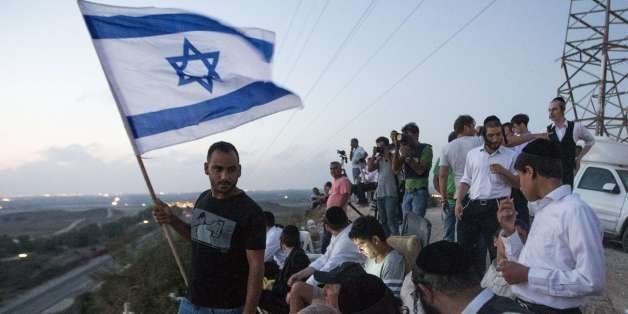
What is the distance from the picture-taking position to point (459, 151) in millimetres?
5469

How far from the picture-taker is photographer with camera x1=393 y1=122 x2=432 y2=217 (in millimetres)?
6430

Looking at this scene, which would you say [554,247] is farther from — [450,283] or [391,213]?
[391,213]

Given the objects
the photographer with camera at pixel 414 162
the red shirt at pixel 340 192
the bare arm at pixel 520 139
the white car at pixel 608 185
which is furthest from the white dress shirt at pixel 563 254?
the white car at pixel 608 185

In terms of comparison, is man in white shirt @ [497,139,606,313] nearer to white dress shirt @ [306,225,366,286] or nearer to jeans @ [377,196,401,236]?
white dress shirt @ [306,225,366,286]

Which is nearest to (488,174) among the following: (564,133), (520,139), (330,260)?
(520,139)

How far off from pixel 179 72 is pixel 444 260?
2.64 metres

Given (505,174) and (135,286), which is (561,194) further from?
(135,286)

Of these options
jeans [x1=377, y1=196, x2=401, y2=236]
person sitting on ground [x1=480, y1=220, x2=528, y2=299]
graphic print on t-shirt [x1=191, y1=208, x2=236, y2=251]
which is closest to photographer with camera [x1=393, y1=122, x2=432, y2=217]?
jeans [x1=377, y1=196, x2=401, y2=236]

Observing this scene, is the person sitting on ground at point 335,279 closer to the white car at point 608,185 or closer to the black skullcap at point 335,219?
the black skullcap at point 335,219

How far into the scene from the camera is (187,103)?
12.1 ft

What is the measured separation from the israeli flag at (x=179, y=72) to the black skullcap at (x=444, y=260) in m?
2.17

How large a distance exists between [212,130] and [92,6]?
50.7 inches

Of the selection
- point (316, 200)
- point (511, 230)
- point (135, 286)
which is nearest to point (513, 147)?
point (511, 230)

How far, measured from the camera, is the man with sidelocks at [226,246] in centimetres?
284
